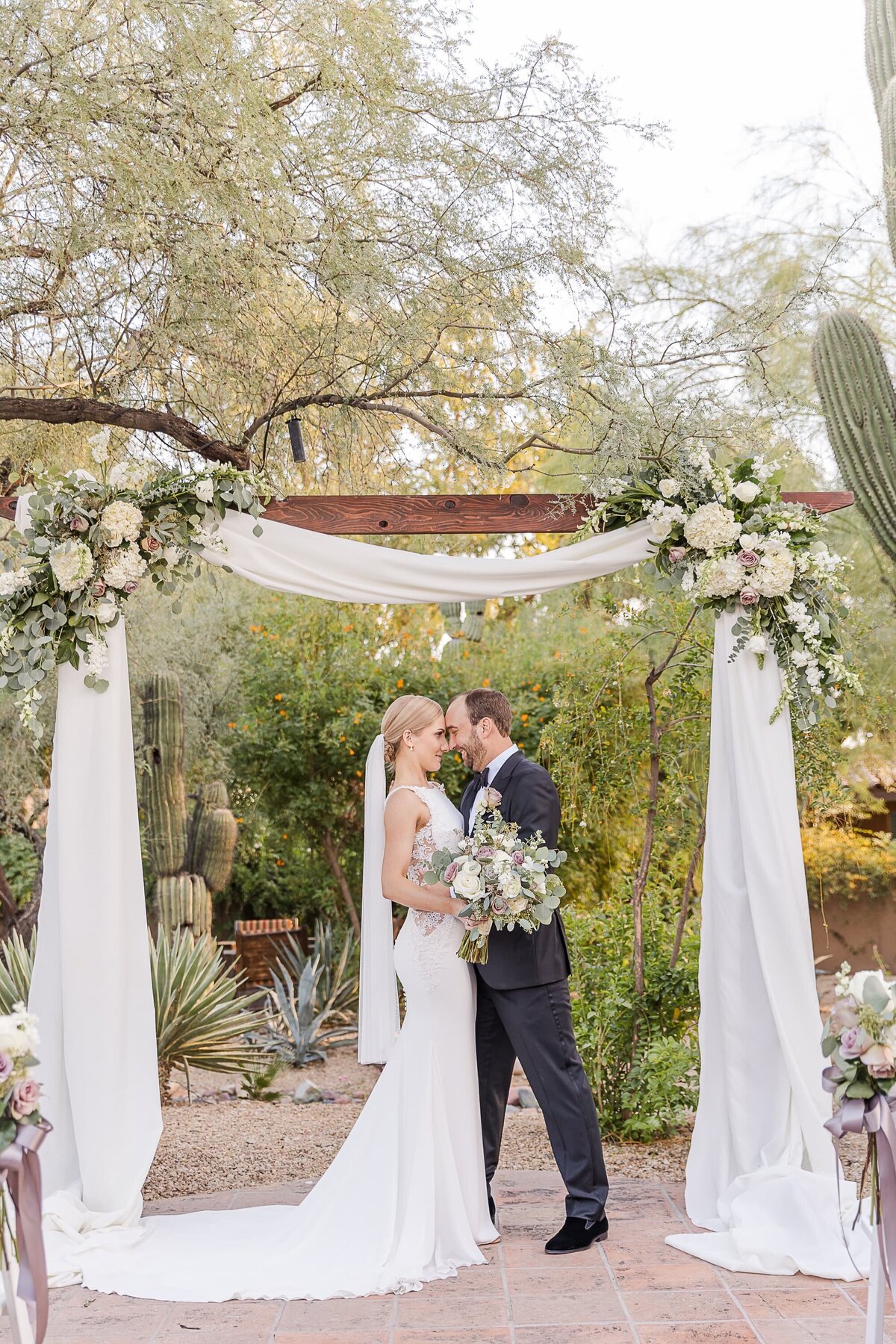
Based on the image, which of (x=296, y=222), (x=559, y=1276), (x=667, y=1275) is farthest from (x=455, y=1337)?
(x=296, y=222)

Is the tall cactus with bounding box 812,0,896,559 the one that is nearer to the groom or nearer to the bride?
the groom

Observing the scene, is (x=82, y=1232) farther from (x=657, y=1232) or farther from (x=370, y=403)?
(x=370, y=403)

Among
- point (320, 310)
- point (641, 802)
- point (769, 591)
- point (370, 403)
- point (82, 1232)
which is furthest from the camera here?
point (641, 802)

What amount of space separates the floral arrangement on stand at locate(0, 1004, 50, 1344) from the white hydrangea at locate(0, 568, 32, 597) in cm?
190

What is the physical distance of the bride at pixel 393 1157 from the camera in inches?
147

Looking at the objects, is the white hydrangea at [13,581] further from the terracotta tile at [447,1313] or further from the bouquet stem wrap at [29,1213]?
the terracotta tile at [447,1313]

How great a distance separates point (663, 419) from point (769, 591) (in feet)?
2.61

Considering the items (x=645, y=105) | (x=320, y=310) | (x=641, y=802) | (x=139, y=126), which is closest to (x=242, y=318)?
(x=320, y=310)

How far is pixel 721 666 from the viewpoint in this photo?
14.7ft

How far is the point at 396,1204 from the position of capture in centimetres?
387

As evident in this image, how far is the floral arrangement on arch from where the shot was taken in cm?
433

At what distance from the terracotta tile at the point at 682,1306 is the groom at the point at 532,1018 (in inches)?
19.0

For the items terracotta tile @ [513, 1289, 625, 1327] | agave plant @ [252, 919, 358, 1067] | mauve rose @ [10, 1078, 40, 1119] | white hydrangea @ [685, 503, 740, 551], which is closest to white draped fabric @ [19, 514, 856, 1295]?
white hydrangea @ [685, 503, 740, 551]

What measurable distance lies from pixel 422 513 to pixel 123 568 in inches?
45.7
